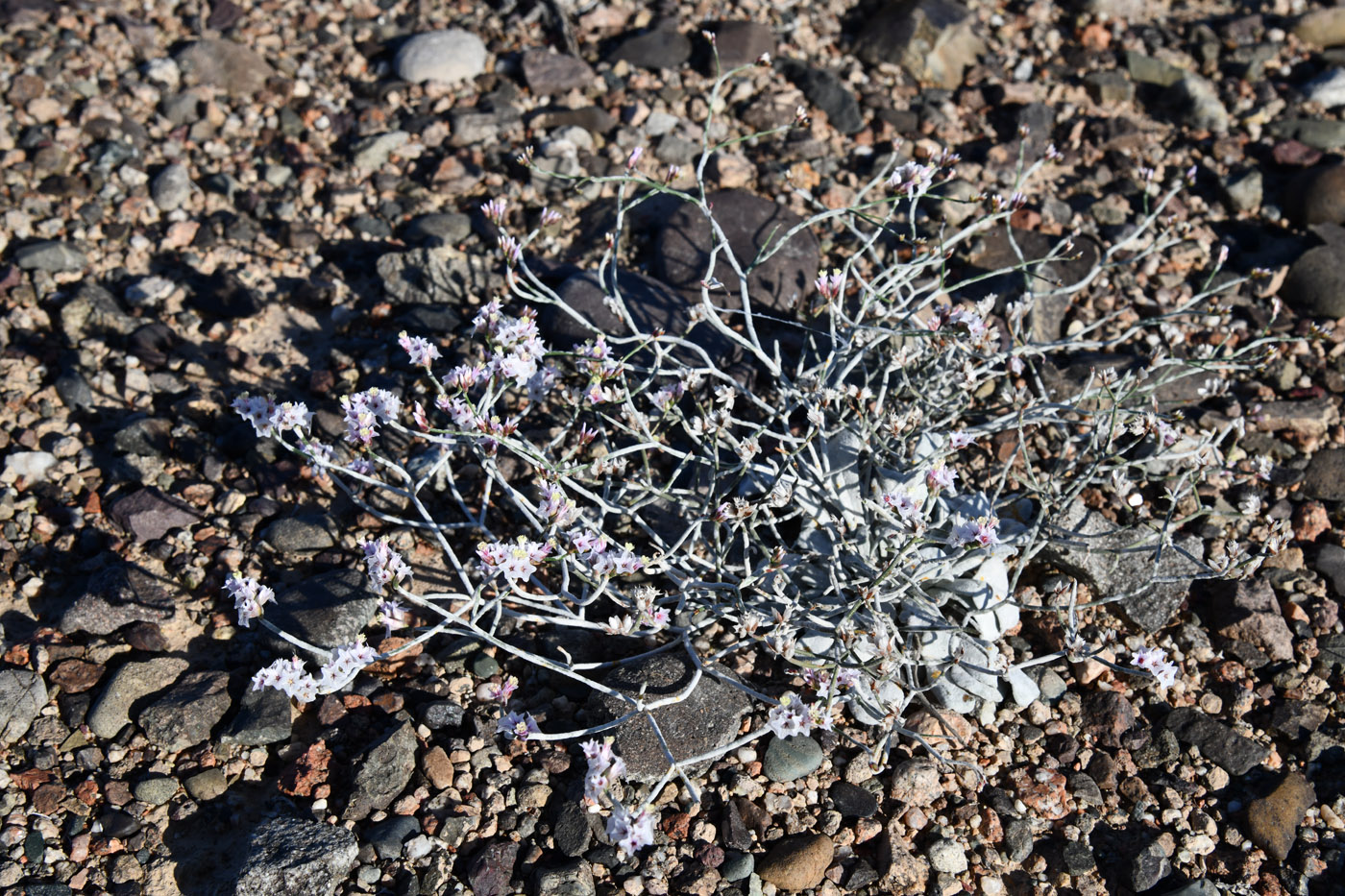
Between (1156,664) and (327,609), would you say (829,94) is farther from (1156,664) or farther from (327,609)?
(327,609)

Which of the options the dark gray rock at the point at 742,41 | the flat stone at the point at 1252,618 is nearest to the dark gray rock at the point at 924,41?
the dark gray rock at the point at 742,41

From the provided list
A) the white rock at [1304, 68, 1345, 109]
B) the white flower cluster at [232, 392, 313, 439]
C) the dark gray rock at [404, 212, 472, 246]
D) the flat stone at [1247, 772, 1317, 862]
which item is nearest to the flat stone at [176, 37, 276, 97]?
the dark gray rock at [404, 212, 472, 246]

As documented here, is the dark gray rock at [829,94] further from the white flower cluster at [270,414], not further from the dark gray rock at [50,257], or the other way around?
the dark gray rock at [50,257]

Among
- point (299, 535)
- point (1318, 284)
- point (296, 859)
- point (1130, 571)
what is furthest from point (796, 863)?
point (1318, 284)

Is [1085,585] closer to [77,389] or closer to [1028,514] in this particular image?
[1028,514]

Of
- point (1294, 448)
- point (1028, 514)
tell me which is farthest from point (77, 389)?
point (1294, 448)

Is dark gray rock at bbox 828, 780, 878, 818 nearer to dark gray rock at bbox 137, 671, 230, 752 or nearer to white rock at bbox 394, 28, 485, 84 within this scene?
dark gray rock at bbox 137, 671, 230, 752
